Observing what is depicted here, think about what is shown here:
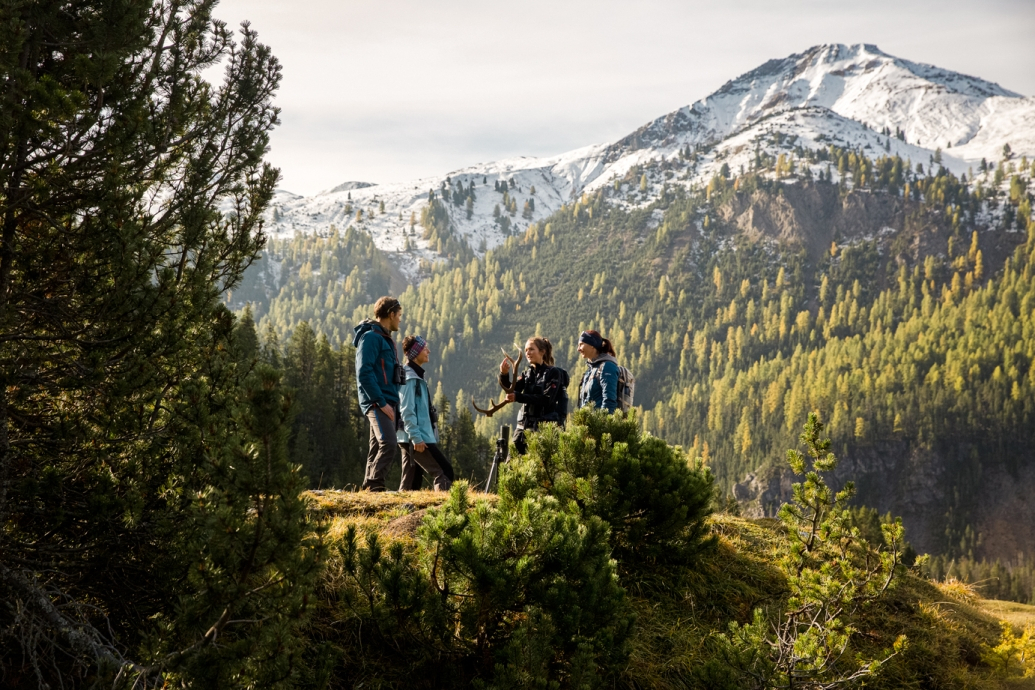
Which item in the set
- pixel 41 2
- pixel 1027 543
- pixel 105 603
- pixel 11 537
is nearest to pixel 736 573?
pixel 105 603

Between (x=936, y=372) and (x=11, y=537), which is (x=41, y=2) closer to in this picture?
(x=11, y=537)

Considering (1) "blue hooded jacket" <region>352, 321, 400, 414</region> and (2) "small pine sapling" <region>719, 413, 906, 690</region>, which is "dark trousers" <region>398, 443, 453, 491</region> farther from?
(2) "small pine sapling" <region>719, 413, 906, 690</region>

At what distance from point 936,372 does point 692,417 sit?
5334cm

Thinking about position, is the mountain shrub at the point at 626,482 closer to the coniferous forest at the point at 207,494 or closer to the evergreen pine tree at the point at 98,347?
the coniferous forest at the point at 207,494

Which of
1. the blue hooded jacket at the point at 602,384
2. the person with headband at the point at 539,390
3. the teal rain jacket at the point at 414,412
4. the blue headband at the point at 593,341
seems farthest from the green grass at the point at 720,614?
the blue headband at the point at 593,341

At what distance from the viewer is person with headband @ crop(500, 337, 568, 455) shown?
780 centimetres

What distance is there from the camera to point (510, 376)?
26.5 ft

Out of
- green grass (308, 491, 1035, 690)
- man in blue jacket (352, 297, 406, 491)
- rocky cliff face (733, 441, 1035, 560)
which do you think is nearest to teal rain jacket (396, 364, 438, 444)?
man in blue jacket (352, 297, 406, 491)

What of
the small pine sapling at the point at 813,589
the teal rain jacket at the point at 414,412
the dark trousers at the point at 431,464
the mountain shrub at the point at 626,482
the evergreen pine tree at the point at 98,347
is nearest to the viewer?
the evergreen pine tree at the point at 98,347

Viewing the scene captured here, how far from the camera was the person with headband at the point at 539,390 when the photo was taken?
7805 mm

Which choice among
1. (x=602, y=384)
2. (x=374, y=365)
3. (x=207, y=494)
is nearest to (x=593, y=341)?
(x=602, y=384)

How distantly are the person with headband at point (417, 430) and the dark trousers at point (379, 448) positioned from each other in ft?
1.49

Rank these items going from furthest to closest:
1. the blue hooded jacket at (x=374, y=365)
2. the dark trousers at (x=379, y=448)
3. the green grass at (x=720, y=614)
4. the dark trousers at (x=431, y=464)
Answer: the dark trousers at (x=431, y=464), the dark trousers at (x=379, y=448), the blue hooded jacket at (x=374, y=365), the green grass at (x=720, y=614)

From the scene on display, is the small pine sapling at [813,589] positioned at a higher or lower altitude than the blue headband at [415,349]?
lower
